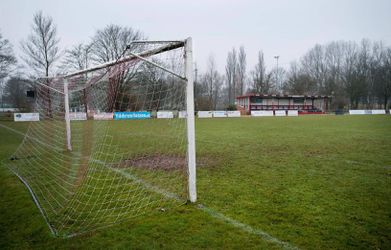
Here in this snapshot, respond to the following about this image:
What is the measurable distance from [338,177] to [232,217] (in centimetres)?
342

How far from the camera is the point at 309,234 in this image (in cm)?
342

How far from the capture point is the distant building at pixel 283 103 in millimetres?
51812

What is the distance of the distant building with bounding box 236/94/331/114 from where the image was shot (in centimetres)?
5181

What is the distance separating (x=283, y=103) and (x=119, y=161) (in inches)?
1976

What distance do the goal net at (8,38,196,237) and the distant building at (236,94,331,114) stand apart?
4212 centimetres

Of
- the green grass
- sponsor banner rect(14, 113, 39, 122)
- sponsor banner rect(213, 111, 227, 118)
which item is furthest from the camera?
sponsor banner rect(213, 111, 227, 118)

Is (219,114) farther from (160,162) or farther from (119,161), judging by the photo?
(160,162)

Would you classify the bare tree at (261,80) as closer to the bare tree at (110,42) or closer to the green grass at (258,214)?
the bare tree at (110,42)

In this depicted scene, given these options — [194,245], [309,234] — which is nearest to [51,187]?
[194,245]

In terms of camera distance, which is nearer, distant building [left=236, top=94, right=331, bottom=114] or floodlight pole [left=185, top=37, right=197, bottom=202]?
floodlight pole [left=185, top=37, right=197, bottom=202]

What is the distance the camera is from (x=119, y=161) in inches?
330

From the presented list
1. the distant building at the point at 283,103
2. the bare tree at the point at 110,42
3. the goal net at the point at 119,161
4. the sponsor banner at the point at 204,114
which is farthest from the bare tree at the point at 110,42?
the goal net at the point at 119,161

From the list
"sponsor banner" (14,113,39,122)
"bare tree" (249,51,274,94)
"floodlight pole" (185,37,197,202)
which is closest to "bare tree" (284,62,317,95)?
"bare tree" (249,51,274,94)

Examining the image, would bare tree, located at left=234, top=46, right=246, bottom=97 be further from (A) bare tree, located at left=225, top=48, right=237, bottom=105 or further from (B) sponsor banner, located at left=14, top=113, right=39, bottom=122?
(B) sponsor banner, located at left=14, top=113, right=39, bottom=122
